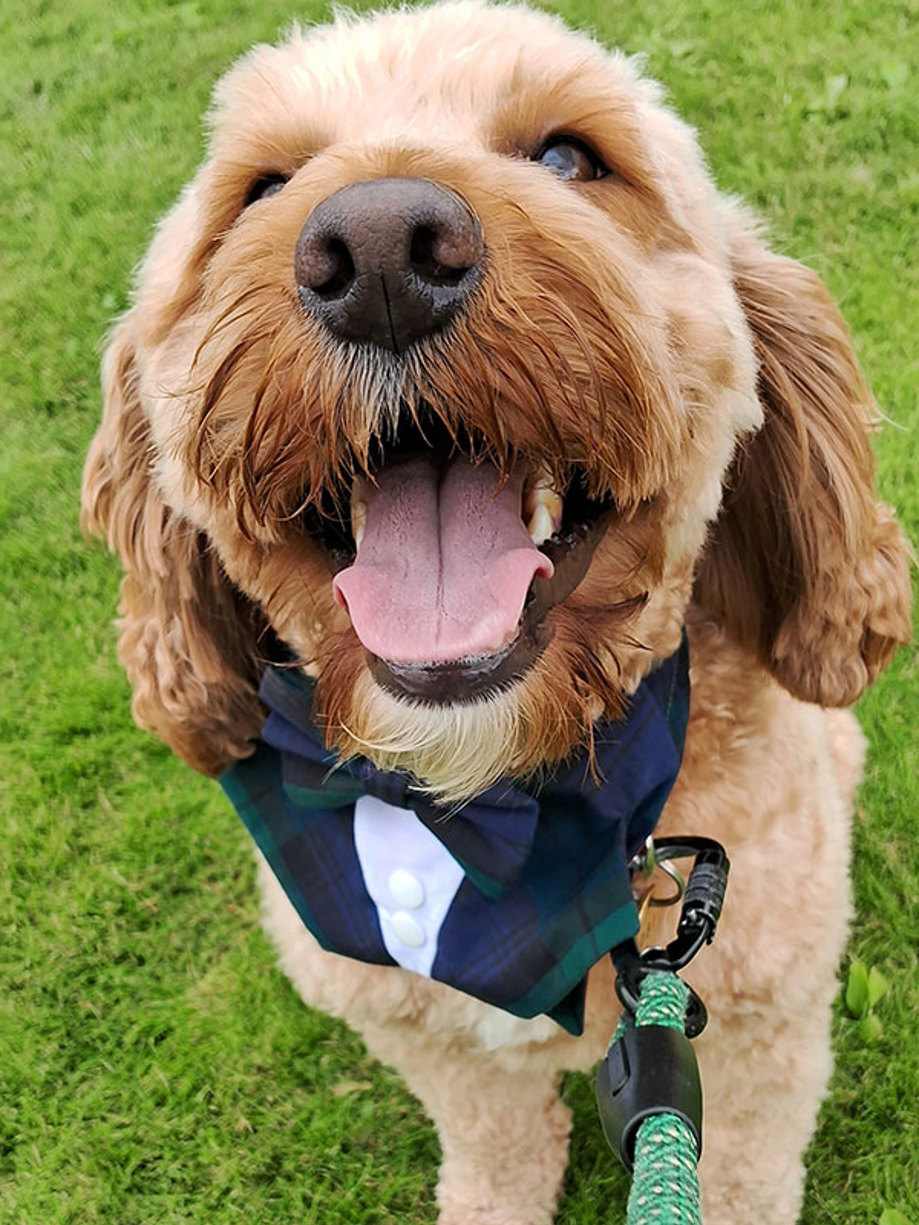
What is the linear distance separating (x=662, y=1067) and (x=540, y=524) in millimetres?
737

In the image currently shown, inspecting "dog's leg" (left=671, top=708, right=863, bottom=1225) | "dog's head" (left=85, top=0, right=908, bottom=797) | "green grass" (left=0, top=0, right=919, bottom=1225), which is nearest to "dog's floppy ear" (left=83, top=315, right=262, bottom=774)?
"dog's head" (left=85, top=0, right=908, bottom=797)

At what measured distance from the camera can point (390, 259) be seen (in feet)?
3.93

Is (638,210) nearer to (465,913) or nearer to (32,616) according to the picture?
(465,913)

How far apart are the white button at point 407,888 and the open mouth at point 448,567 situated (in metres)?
0.50

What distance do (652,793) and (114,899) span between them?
203cm

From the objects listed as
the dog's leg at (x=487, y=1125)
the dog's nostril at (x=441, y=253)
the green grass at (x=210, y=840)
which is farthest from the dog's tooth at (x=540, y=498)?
the green grass at (x=210, y=840)

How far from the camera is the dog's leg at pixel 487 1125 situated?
225 centimetres

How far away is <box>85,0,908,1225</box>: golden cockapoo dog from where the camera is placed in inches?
51.0

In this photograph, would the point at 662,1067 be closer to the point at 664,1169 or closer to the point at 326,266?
the point at 664,1169

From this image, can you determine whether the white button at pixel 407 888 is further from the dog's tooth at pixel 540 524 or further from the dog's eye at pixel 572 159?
the dog's eye at pixel 572 159

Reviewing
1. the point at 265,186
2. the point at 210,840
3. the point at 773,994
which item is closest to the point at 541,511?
the point at 265,186

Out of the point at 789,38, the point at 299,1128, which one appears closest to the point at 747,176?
the point at 789,38

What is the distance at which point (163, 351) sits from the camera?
5.74ft

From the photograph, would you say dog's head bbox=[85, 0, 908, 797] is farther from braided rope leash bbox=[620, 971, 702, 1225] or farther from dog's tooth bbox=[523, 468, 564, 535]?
braided rope leash bbox=[620, 971, 702, 1225]
